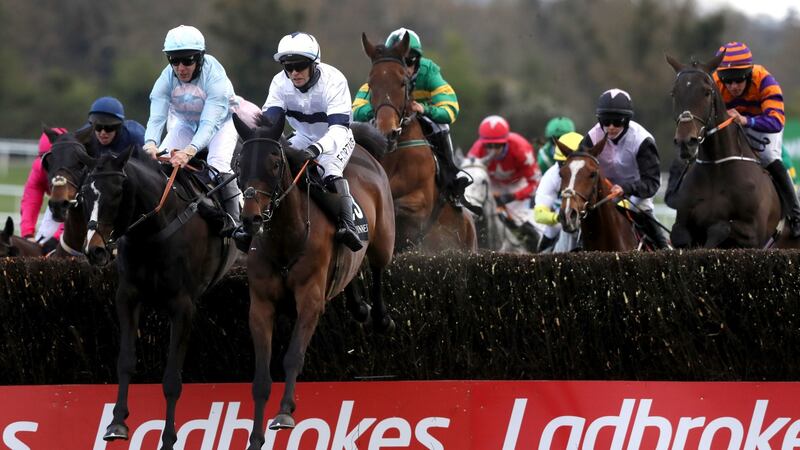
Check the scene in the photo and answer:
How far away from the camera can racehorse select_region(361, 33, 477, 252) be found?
9.56 metres

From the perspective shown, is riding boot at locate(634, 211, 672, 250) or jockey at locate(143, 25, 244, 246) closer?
jockey at locate(143, 25, 244, 246)

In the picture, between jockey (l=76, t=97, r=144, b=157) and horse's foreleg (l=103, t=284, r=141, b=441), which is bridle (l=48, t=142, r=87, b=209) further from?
horse's foreleg (l=103, t=284, r=141, b=441)

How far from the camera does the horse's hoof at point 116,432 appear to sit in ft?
21.9

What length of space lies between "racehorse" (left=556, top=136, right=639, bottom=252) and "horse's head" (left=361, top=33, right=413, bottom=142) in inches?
45.7

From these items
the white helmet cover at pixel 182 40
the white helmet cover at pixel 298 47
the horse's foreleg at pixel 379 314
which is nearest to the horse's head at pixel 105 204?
the white helmet cover at pixel 182 40

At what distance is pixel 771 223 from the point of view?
381 inches

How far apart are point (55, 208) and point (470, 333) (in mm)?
2654

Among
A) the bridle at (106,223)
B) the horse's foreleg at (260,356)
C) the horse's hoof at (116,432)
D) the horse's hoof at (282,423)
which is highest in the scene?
the bridle at (106,223)

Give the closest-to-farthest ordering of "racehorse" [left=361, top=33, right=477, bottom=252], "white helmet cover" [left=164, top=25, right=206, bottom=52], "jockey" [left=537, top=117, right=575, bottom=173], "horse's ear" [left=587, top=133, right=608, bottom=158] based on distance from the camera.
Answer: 1. "white helmet cover" [left=164, top=25, right=206, bottom=52]
2. "horse's ear" [left=587, top=133, right=608, bottom=158]
3. "racehorse" [left=361, top=33, right=477, bottom=252]
4. "jockey" [left=537, top=117, right=575, bottom=173]

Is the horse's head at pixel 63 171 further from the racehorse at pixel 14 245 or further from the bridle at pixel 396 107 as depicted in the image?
the racehorse at pixel 14 245

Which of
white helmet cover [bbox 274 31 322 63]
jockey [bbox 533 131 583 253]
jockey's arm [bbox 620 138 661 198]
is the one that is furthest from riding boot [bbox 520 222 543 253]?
white helmet cover [bbox 274 31 322 63]

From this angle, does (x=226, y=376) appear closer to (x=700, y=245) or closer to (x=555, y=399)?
(x=555, y=399)

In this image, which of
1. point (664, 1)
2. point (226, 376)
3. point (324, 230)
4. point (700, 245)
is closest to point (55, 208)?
point (226, 376)

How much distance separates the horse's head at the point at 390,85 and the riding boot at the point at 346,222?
221 centimetres
